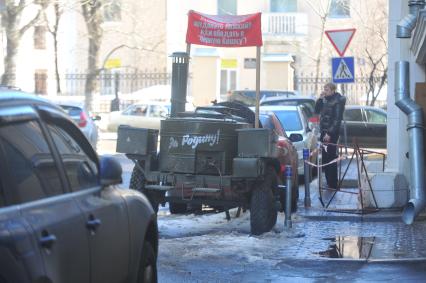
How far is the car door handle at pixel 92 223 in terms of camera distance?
476cm

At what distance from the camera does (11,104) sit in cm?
441

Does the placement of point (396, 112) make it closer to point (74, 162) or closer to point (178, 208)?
point (178, 208)

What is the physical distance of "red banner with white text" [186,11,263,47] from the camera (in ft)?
40.9

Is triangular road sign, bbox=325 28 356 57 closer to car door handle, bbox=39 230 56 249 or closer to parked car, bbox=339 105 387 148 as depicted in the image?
parked car, bbox=339 105 387 148

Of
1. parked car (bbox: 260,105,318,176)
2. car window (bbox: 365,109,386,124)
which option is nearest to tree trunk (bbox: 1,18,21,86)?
car window (bbox: 365,109,386,124)

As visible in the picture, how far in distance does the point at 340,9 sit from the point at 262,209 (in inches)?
1257

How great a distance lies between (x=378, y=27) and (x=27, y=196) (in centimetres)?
3243

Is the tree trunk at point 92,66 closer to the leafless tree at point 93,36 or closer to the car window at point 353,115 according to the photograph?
the leafless tree at point 93,36

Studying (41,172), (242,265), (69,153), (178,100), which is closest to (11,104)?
(41,172)

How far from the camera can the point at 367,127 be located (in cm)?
2562

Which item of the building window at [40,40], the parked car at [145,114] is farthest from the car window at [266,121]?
the building window at [40,40]

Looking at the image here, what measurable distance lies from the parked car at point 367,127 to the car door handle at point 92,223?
831 inches

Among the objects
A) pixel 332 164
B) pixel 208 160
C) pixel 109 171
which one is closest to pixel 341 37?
pixel 332 164

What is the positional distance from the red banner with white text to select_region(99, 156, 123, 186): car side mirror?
7.31 meters
